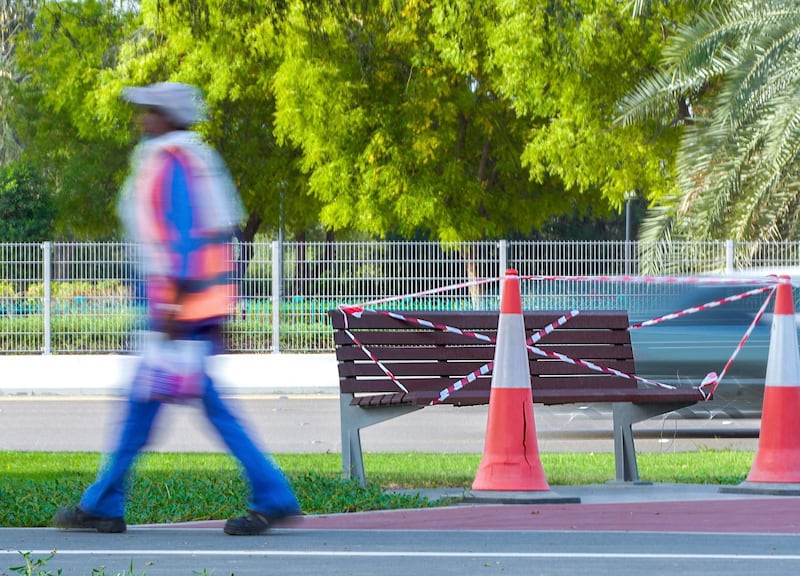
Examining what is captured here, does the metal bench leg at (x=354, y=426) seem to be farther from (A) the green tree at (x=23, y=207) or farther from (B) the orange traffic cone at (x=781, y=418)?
(A) the green tree at (x=23, y=207)

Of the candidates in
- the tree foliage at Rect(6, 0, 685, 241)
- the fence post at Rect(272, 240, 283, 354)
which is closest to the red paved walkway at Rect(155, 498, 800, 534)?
the fence post at Rect(272, 240, 283, 354)

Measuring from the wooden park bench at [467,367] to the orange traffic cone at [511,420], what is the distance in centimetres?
58

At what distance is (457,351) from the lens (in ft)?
27.6

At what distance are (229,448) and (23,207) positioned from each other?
31083 millimetres

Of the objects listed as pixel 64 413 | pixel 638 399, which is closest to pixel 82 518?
pixel 638 399

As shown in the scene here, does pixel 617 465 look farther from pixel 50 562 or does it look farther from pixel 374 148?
pixel 374 148

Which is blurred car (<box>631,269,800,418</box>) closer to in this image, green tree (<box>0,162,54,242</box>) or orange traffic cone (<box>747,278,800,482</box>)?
orange traffic cone (<box>747,278,800,482</box>)

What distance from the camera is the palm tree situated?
1870cm

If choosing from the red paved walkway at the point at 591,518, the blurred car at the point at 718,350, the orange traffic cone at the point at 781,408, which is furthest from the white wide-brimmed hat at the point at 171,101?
the blurred car at the point at 718,350

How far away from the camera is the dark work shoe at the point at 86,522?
6.05 meters

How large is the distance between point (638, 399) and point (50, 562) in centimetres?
367

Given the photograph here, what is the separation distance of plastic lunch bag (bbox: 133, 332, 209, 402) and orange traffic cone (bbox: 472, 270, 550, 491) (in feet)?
6.36

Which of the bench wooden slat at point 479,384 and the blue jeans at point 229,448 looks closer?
the blue jeans at point 229,448

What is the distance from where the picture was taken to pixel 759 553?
18.7 ft
